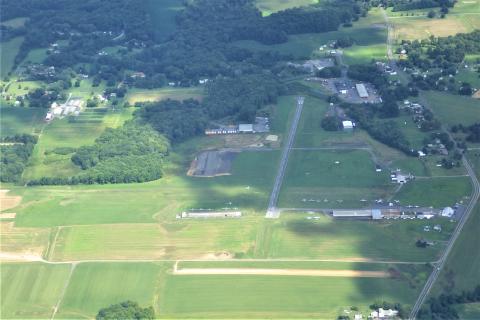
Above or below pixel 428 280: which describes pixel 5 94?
below

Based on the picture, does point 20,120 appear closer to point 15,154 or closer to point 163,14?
point 15,154

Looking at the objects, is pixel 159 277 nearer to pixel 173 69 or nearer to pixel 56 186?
Answer: pixel 56 186

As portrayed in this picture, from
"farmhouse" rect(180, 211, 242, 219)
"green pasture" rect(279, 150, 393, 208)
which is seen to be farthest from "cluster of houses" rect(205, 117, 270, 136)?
"farmhouse" rect(180, 211, 242, 219)

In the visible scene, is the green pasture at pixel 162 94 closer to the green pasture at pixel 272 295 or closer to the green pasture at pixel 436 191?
the green pasture at pixel 436 191

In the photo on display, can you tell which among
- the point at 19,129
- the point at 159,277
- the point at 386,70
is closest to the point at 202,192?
the point at 159,277

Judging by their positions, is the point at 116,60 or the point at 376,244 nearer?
the point at 376,244
